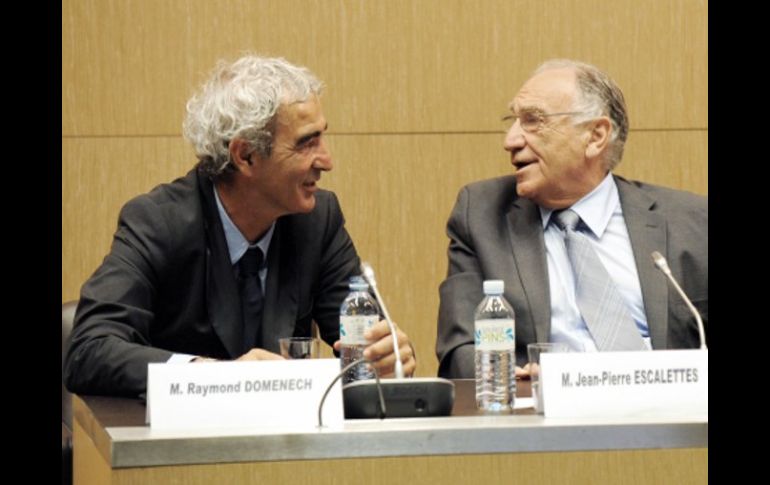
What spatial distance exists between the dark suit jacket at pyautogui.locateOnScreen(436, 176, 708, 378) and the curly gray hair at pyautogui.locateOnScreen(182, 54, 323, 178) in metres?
0.49

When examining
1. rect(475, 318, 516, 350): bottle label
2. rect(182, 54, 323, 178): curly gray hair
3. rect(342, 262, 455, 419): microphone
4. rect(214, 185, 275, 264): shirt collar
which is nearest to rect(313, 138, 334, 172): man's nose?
rect(182, 54, 323, 178): curly gray hair

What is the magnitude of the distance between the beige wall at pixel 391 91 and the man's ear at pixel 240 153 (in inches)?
38.6

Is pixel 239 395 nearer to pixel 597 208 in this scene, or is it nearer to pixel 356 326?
pixel 356 326

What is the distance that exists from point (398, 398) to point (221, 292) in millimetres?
906

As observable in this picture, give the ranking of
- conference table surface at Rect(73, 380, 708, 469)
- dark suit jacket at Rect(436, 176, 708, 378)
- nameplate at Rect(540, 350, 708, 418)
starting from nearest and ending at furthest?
conference table surface at Rect(73, 380, 708, 469), nameplate at Rect(540, 350, 708, 418), dark suit jacket at Rect(436, 176, 708, 378)

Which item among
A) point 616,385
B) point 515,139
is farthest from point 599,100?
point 616,385

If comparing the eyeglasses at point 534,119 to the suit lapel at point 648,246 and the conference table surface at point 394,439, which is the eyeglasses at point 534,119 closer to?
the suit lapel at point 648,246

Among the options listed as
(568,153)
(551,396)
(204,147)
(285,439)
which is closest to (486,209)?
(568,153)

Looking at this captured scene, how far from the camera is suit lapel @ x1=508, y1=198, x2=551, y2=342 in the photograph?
281 cm

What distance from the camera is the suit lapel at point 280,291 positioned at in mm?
2816

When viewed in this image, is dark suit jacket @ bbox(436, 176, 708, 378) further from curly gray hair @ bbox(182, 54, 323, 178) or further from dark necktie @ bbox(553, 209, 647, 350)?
curly gray hair @ bbox(182, 54, 323, 178)

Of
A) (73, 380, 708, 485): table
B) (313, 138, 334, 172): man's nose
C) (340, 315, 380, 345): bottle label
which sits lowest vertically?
(73, 380, 708, 485): table

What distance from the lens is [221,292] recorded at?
2785 mm

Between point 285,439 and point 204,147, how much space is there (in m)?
1.35
